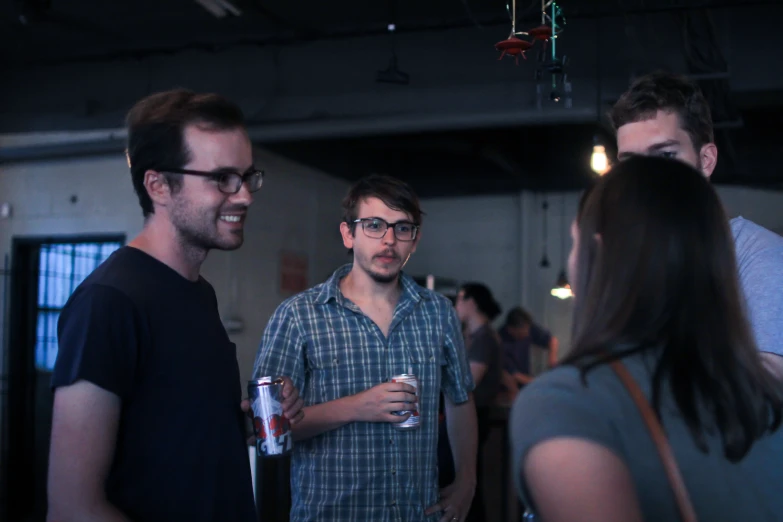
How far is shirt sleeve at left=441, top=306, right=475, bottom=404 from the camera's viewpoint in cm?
226

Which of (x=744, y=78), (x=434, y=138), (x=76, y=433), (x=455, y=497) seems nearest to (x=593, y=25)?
(x=744, y=78)

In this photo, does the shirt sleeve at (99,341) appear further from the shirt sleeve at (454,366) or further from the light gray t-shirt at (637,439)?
the shirt sleeve at (454,366)

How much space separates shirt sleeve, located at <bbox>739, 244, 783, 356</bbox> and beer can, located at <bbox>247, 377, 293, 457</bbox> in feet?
2.98

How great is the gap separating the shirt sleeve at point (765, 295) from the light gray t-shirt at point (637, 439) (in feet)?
1.51

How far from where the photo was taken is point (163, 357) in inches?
54.7

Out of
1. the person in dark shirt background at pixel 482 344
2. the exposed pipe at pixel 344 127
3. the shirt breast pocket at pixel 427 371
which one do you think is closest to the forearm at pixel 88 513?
the shirt breast pocket at pixel 427 371

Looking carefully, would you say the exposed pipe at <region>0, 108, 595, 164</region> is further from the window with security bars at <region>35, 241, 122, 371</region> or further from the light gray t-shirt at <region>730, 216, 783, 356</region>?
the light gray t-shirt at <region>730, 216, 783, 356</region>

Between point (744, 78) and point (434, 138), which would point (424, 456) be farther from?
point (434, 138)

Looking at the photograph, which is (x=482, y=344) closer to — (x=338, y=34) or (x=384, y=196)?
(x=338, y=34)

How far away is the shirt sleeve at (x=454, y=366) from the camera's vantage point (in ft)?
7.41

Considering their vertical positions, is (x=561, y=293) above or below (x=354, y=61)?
below

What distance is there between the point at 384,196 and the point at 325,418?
68cm

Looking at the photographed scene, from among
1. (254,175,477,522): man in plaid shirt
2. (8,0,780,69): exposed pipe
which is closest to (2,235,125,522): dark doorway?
(8,0,780,69): exposed pipe

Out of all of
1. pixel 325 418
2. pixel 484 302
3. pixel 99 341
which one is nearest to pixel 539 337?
pixel 484 302
